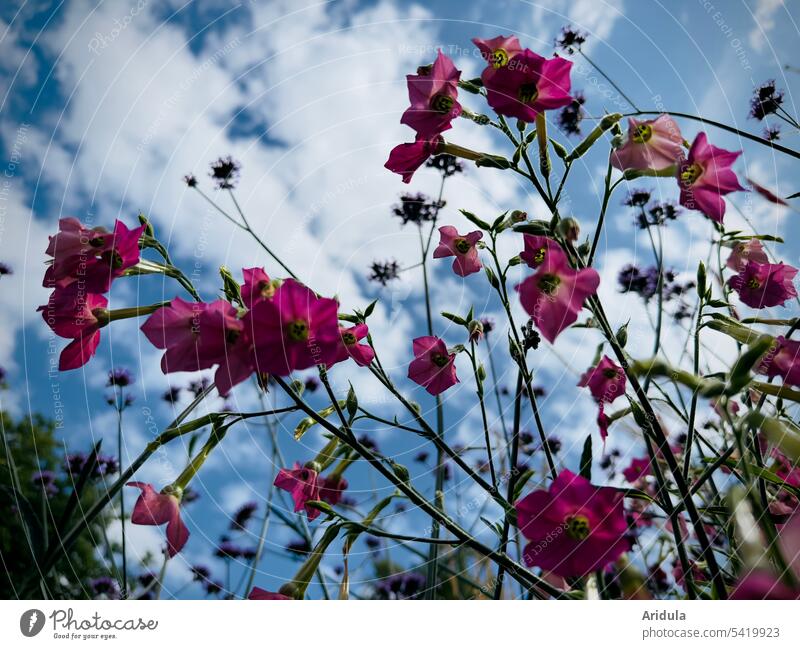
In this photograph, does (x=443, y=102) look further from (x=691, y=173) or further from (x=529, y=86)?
(x=691, y=173)

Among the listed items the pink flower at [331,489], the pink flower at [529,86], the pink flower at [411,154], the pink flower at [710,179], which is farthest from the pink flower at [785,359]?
the pink flower at [331,489]

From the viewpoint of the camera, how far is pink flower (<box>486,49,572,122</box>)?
0.78 m

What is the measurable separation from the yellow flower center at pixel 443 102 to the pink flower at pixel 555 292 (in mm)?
328

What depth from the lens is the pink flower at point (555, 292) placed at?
2.32 feet

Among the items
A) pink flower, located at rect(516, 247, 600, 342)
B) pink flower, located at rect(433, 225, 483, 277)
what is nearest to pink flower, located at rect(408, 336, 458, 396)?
pink flower, located at rect(433, 225, 483, 277)

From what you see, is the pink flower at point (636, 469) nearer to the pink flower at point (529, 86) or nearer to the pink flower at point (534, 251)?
the pink flower at point (534, 251)

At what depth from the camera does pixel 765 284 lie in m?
1.02

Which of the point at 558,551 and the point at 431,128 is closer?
the point at 558,551

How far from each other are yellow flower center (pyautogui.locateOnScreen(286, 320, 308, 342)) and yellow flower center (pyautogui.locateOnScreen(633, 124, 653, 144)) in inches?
21.3

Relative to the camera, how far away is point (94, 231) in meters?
0.79

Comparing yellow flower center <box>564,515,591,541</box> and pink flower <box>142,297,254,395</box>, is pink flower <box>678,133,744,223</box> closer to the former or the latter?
yellow flower center <box>564,515,591,541</box>

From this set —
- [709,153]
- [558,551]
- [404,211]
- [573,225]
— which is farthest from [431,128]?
[404,211]
